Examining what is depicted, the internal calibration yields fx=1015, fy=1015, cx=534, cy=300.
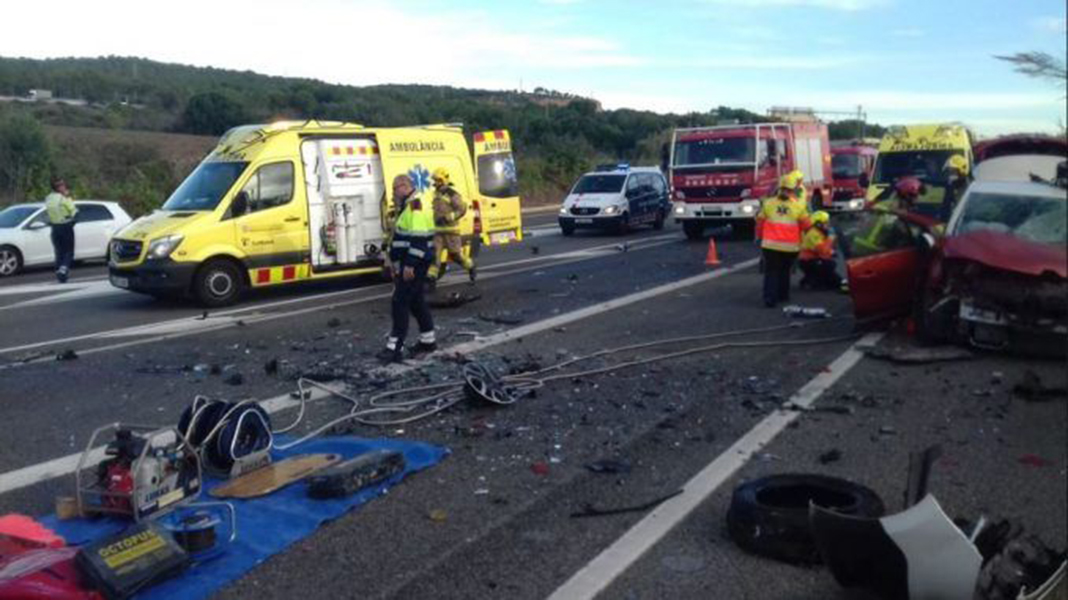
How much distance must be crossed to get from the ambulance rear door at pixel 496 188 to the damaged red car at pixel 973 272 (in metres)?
8.13

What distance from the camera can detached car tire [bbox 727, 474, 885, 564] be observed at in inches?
197

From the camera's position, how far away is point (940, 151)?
2027 cm

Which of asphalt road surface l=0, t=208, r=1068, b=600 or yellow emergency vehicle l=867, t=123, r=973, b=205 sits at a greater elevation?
yellow emergency vehicle l=867, t=123, r=973, b=205

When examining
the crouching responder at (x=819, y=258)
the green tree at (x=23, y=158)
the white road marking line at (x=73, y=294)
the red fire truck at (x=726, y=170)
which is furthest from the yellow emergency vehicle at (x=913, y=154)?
the green tree at (x=23, y=158)

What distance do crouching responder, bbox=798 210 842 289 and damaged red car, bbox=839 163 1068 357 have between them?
2928 mm

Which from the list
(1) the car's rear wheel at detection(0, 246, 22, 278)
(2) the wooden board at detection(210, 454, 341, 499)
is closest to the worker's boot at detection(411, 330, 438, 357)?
(2) the wooden board at detection(210, 454, 341, 499)

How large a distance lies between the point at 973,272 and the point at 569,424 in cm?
442

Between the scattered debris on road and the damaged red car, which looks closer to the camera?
the scattered debris on road

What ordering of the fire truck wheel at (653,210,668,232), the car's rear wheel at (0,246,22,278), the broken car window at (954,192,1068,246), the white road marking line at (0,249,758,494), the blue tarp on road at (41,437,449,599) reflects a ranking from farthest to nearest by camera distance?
the fire truck wheel at (653,210,668,232) < the car's rear wheel at (0,246,22,278) < the broken car window at (954,192,1068,246) < the white road marking line at (0,249,758,494) < the blue tarp on road at (41,437,449,599)

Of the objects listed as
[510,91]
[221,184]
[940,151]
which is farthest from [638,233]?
[510,91]

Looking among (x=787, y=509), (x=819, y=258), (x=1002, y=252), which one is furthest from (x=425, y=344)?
(x=819, y=258)

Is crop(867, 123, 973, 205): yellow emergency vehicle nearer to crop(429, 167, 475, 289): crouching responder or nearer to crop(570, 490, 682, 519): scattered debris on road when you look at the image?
crop(429, 167, 475, 289): crouching responder

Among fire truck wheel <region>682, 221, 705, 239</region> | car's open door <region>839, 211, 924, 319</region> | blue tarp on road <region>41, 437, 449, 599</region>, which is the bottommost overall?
blue tarp on road <region>41, 437, 449, 599</region>

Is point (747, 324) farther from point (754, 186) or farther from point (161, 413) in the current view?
point (754, 186)
